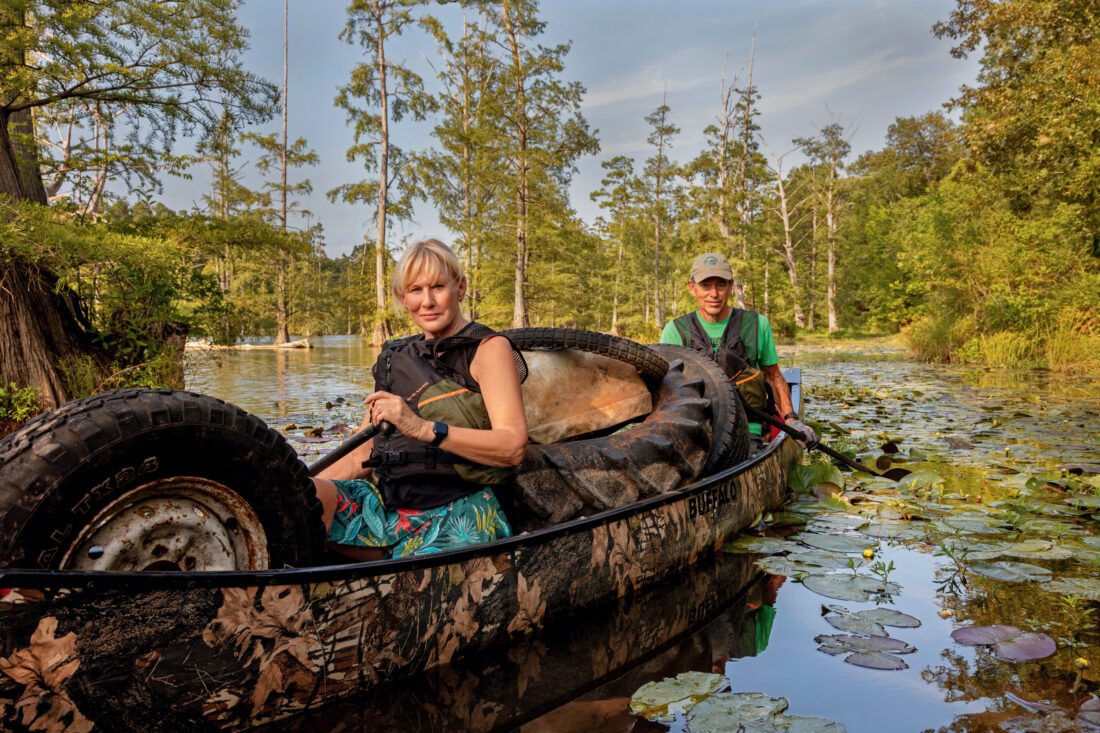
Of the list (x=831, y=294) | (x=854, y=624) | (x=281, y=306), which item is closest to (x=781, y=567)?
(x=854, y=624)

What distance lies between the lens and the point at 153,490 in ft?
6.06

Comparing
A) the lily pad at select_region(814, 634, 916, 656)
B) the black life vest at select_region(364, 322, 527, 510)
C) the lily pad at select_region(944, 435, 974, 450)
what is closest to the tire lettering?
the black life vest at select_region(364, 322, 527, 510)

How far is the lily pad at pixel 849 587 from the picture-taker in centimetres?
296

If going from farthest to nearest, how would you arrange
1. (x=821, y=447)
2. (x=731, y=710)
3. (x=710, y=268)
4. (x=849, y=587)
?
(x=821, y=447), (x=710, y=268), (x=849, y=587), (x=731, y=710)

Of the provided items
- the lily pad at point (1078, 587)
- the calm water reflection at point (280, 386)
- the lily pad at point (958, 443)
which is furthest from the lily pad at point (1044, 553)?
the calm water reflection at point (280, 386)

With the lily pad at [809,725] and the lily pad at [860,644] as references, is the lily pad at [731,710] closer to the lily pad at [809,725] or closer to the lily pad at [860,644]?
the lily pad at [809,725]

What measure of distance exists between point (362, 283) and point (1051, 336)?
36758mm

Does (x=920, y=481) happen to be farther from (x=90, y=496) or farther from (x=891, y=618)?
(x=90, y=496)

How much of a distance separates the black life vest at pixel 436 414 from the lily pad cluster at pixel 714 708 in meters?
0.94

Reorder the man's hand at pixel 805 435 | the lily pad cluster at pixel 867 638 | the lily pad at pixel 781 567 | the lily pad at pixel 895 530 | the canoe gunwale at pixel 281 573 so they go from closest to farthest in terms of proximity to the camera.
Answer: the canoe gunwale at pixel 281 573 < the lily pad cluster at pixel 867 638 < the lily pad at pixel 781 567 < the lily pad at pixel 895 530 < the man's hand at pixel 805 435

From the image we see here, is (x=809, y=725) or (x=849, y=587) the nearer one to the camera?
(x=809, y=725)

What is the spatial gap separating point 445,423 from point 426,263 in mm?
613

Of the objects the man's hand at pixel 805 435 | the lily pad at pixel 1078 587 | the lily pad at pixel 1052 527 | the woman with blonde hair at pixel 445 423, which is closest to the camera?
the woman with blonde hair at pixel 445 423

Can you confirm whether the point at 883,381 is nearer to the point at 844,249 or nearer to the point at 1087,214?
the point at 1087,214
